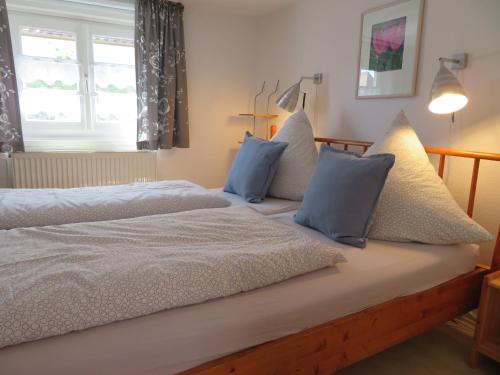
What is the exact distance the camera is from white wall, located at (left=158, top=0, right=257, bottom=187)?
11.0 feet

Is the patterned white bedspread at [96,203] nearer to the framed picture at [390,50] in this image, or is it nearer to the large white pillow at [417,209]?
the large white pillow at [417,209]

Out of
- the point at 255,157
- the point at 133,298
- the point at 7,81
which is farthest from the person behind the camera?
the point at 7,81

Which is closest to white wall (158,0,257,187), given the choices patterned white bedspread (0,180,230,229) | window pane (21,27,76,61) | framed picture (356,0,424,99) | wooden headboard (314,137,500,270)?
window pane (21,27,76,61)

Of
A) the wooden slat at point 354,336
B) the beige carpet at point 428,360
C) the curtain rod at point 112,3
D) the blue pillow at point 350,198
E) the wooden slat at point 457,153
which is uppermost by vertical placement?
the curtain rod at point 112,3

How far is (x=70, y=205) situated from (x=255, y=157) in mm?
1134

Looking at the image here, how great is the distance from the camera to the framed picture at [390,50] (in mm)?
2131

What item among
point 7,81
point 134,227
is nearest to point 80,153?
point 7,81

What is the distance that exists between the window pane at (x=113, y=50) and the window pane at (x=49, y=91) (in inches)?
9.6

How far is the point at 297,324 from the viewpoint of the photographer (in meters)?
1.21

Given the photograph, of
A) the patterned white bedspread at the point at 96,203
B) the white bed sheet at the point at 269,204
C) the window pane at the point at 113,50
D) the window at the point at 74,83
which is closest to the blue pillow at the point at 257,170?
the white bed sheet at the point at 269,204

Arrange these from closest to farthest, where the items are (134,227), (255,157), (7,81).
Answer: (134,227)
(255,157)
(7,81)

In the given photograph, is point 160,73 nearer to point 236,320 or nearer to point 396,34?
point 396,34

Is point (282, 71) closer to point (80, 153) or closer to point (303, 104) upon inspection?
point (303, 104)

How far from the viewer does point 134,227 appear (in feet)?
5.16
